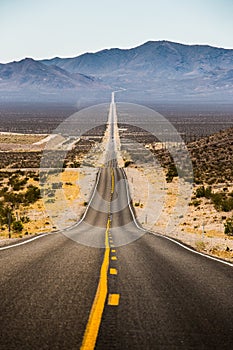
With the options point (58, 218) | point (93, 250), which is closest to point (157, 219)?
point (58, 218)

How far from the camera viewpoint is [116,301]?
755cm

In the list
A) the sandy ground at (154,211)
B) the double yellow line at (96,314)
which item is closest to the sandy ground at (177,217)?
the sandy ground at (154,211)

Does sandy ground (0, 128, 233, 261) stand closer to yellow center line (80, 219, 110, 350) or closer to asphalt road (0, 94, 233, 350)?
asphalt road (0, 94, 233, 350)

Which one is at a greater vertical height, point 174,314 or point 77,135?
point 77,135

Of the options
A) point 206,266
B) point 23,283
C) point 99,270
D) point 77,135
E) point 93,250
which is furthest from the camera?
point 77,135

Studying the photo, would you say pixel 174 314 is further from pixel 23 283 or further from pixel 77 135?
pixel 77 135

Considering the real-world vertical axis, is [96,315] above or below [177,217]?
above

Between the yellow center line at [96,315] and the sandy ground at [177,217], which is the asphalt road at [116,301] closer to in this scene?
the yellow center line at [96,315]

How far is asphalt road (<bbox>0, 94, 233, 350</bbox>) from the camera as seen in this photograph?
570 centimetres

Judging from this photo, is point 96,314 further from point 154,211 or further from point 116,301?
point 154,211

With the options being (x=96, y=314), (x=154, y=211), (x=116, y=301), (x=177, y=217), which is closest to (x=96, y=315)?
(x=96, y=314)

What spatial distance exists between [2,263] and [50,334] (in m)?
5.28

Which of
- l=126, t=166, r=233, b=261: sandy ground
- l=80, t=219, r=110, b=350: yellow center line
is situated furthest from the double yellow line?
l=126, t=166, r=233, b=261: sandy ground

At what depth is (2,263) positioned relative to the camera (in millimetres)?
10664
